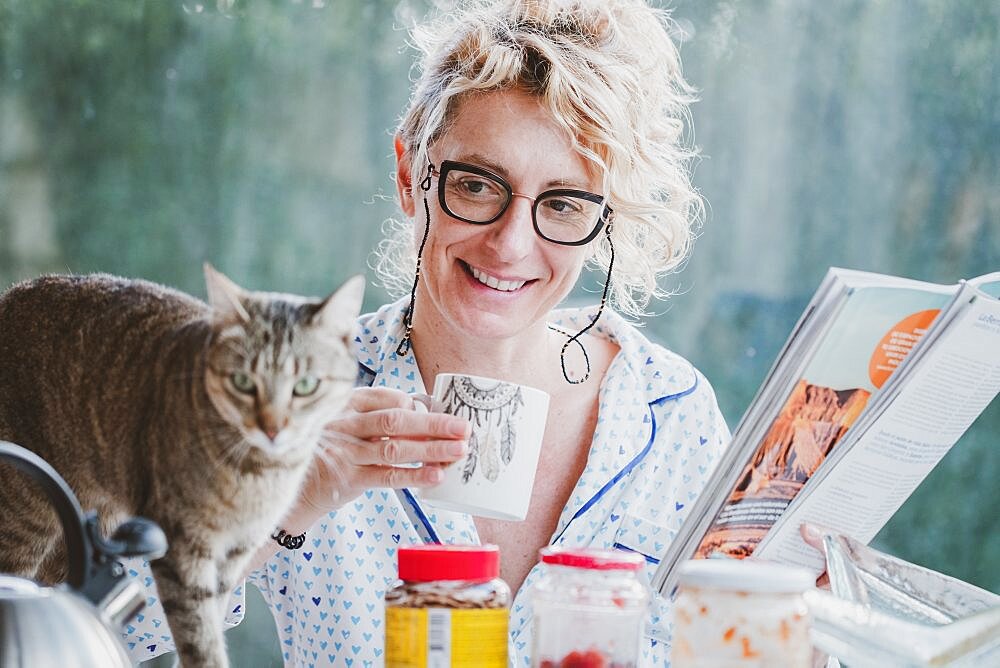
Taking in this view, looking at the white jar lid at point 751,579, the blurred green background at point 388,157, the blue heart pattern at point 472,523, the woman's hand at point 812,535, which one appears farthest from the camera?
the blurred green background at point 388,157

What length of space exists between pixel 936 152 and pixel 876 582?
200cm

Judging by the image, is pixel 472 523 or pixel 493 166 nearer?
pixel 493 166

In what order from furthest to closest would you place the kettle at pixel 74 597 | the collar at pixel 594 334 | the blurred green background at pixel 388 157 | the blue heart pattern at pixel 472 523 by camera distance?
the blurred green background at pixel 388 157
the collar at pixel 594 334
the blue heart pattern at pixel 472 523
the kettle at pixel 74 597

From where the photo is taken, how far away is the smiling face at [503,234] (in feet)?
4.94

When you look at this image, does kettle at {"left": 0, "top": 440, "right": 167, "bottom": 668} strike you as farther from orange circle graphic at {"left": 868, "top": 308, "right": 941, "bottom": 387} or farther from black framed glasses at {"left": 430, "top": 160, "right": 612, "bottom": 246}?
black framed glasses at {"left": 430, "top": 160, "right": 612, "bottom": 246}

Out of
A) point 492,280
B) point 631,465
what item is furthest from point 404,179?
point 631,465

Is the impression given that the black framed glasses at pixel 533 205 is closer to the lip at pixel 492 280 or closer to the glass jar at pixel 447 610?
the lip at pixel 492 280

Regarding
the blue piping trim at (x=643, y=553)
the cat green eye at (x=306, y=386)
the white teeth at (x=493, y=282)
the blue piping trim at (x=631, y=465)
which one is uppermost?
the cat green eye at (x=306, y=386)

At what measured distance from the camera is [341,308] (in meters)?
0.75

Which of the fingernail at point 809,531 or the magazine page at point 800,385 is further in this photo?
the fingernail at point 809,531

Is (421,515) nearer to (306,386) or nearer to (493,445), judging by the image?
(493,445)

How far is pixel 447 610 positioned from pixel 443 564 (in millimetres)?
40

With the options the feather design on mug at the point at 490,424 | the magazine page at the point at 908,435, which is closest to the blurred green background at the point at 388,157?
the magazine page at the point at 908,435

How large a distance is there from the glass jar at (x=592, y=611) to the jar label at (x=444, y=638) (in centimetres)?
7
